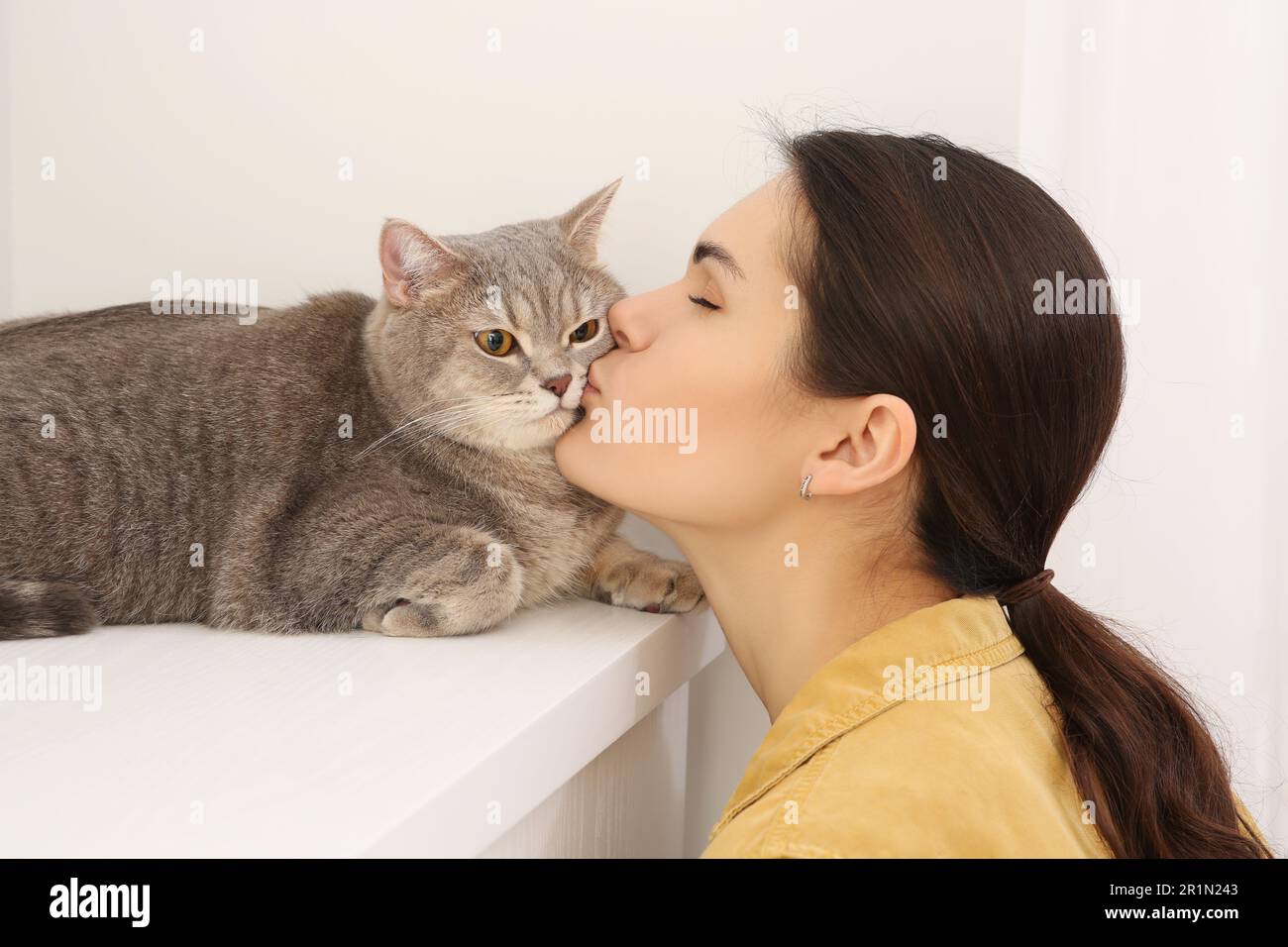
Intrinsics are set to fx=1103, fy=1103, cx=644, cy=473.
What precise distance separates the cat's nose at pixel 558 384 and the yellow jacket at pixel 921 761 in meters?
0.51

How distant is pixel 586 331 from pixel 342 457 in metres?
0.36

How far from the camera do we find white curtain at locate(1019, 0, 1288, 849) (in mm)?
1434


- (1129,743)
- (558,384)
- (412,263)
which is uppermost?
(412,263)

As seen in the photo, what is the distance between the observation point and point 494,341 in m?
1.44

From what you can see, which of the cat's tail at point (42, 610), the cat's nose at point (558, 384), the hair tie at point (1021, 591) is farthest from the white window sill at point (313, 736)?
the hair tie at point (1021, 591)

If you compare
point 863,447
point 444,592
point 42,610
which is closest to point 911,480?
point 863,447

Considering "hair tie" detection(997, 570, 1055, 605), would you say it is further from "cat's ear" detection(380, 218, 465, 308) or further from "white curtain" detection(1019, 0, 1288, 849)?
"cat's ear" detection(380, 218, 465, 308)

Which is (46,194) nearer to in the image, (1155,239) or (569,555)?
(569,555)

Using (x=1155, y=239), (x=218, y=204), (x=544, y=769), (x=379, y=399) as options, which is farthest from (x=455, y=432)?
(x=1155, y=239)

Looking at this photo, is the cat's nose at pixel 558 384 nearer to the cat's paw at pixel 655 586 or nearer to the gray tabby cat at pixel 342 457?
the gray tabby cat at pixel 342 457

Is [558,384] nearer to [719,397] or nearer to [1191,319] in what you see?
[719,397]

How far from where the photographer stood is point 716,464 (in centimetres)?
118

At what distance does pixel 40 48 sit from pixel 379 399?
94 centimetres

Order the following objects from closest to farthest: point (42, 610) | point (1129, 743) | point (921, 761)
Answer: point (921, 761), point (1129, 743), point (42, 610)
